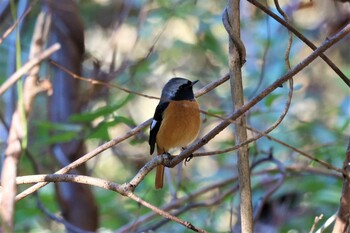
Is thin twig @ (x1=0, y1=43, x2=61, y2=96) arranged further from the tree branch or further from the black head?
the black head

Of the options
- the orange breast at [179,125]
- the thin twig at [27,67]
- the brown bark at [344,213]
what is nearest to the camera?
the thin twig at [27,67]

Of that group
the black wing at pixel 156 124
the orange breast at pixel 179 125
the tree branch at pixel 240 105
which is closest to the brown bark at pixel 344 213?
the tree branch at pixel 240 105

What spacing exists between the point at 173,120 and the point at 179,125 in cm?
8

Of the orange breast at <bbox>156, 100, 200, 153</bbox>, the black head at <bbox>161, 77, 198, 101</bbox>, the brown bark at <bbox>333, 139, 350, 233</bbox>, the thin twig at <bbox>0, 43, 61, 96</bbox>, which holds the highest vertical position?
the black head at <bbox>161, 77, 198, 101</bbox>

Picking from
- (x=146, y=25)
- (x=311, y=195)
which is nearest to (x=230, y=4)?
(x=311, y=195)

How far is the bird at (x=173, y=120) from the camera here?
145 inches

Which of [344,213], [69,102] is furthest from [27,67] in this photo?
[69,102]

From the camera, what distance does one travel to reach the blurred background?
3.90 meters

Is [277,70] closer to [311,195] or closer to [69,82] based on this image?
[311,195]

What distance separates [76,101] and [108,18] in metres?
1.95

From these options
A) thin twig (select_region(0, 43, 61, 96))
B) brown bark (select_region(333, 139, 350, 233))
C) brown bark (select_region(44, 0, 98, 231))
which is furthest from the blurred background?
thin twig (select_region(0, 43, 61, 96))

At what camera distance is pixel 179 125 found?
146 inches

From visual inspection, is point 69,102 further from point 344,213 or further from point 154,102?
point 344,213

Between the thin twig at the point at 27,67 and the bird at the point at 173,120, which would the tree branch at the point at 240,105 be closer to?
the thin twig at the point at 27,67
